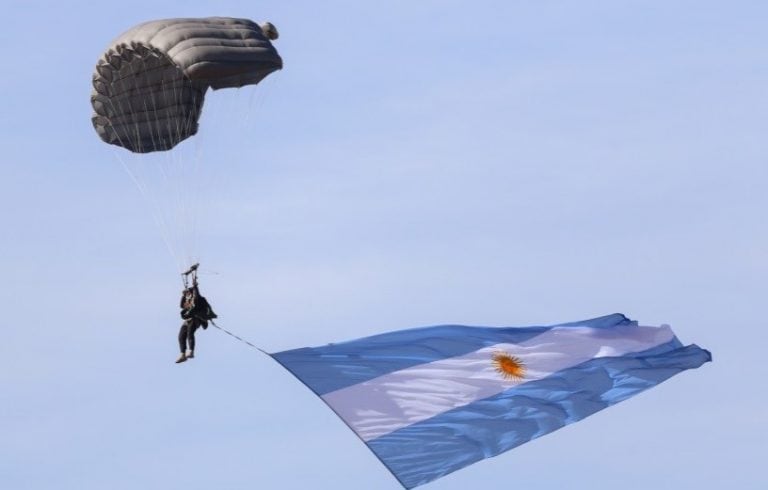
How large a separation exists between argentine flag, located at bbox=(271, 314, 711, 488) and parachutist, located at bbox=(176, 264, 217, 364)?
3.31 feet

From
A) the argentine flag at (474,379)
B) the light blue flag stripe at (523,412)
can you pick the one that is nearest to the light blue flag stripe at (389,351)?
the argentine flag at (474,379)

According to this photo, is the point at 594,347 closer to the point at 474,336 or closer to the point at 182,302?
the point at 474,336

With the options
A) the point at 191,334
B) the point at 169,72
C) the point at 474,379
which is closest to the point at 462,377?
the point at 474,379

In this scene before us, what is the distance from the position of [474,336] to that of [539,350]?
2.74 ft

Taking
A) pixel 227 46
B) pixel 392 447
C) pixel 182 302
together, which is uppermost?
pixel 227 46

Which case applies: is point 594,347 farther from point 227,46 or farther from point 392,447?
point 227,46

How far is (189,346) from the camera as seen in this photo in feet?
96.0

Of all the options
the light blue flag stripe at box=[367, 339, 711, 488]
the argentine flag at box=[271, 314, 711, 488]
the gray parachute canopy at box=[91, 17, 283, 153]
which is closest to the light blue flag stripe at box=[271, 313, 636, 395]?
the argentine flag at box=[271, 314, 711, 488]

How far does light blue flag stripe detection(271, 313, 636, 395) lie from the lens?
2959 cm

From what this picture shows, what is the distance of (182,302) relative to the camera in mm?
29141

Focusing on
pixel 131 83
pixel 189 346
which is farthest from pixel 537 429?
pixel 131 83

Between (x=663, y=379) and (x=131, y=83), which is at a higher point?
(x=131, y=83)

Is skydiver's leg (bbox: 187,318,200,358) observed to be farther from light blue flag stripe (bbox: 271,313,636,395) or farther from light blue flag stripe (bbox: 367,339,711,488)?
light blue flag stripe (bbox: 367,339,711,488)

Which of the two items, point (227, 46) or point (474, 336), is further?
point (474, 336)
